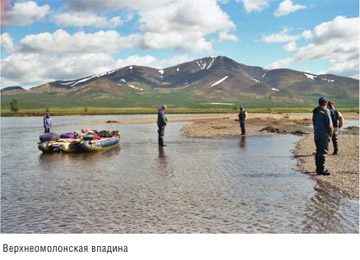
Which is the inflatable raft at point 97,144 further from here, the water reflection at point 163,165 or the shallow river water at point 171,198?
the water reflection at point 163,165

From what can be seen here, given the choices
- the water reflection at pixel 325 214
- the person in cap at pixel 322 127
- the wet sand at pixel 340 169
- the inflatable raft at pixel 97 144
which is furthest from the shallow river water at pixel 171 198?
the inflatable raft at pixel 97 144

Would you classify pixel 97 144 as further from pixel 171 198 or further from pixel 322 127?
pixel 322 127

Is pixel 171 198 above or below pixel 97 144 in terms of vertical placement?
below

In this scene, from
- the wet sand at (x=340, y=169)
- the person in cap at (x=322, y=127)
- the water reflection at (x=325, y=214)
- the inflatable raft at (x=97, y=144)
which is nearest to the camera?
the water reflection at (x=325, y=214)

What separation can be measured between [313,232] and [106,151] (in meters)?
21.1

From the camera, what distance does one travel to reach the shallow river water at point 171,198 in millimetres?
9500

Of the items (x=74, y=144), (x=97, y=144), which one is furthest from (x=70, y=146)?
(x=97, y=144)

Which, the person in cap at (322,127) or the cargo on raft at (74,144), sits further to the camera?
A: the cargo on raft at (74,144)

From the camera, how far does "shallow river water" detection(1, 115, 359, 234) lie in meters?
9.50

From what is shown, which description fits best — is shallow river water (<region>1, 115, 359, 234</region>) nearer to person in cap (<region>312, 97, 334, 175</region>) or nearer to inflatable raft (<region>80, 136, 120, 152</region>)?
person in cap (<region>312, 97, 334, 175</region>)

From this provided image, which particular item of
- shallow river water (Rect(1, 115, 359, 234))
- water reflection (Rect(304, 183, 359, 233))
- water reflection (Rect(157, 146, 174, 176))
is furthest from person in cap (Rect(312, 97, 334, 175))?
water reflection (Rect(157, 146, 174, 176))

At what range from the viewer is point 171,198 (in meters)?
12.4

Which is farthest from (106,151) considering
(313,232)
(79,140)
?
(313,232)
